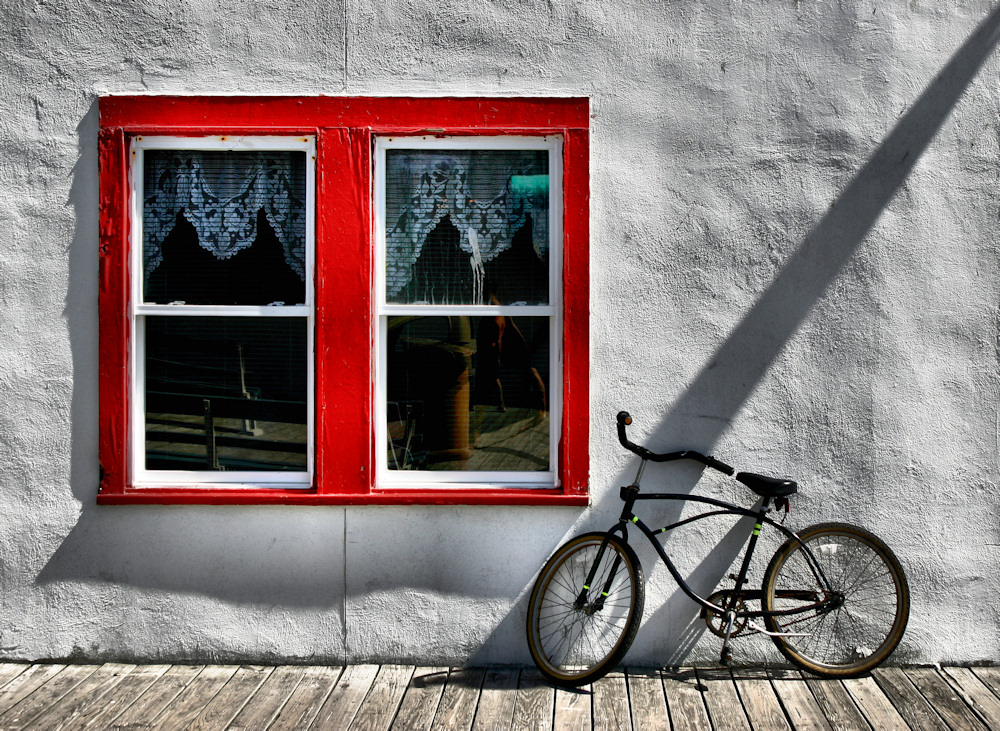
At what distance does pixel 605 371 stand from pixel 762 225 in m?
1.10

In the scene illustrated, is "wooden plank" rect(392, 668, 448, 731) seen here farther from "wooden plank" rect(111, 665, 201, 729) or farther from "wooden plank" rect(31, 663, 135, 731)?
"wooden plank" rect(31, 663, 135, 731)

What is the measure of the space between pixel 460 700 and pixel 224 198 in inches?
112

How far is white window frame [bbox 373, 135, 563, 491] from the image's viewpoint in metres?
4.28

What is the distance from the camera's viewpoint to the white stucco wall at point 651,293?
13.7 feet

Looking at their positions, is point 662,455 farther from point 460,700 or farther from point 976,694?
point 976,694

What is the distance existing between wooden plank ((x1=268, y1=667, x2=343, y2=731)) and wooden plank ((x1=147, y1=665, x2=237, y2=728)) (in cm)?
38

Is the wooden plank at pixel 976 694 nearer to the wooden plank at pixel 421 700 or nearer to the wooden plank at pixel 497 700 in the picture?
the wooden plank at pixel 497 700

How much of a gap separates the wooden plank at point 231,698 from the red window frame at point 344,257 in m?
0.86

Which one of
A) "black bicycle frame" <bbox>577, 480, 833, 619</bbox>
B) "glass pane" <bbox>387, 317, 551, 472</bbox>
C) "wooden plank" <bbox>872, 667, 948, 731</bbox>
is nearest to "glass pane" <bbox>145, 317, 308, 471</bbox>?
"glass pane" <bbox>387, 317, 551, 472</bbox>

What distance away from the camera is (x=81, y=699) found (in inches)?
151

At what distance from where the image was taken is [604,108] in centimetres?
421

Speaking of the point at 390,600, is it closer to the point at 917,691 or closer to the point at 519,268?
→ the point at 519,268

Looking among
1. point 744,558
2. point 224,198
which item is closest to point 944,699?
point 744,558

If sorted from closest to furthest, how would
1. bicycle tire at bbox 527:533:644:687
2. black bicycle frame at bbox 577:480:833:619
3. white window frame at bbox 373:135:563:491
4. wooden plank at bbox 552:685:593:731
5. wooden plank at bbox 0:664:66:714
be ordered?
wooden plank at bbox 552:685:593:731 → wooden plank at bbox 0:664:66:714 → black bicycle frame at bbox 577:480:833:619 → bicycle tire at bbox 527:533:644:687 → white window frame at bbox 373:135:563:491
